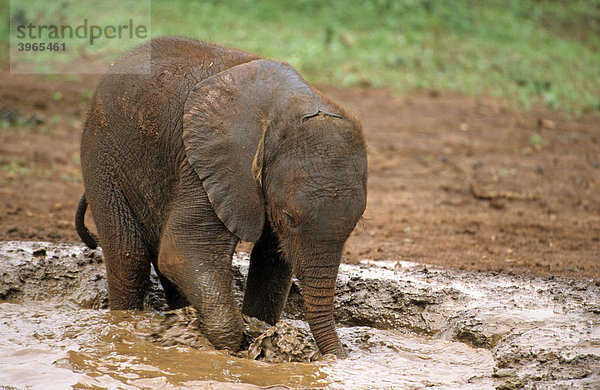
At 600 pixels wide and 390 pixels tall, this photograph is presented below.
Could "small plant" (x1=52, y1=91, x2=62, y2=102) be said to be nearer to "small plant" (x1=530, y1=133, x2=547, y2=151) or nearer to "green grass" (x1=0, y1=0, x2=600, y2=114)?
"green grass" (x1=0, y1=0, x2=600, y2=114)

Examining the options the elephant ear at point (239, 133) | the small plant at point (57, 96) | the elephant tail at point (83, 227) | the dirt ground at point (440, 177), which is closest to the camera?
the elephant ear at point (239, 133)

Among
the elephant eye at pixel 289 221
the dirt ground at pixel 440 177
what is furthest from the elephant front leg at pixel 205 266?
the dirt ground at pixel 440 177

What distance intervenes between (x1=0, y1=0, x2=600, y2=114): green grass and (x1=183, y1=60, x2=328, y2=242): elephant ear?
379 inches

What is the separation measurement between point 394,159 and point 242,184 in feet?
24.2

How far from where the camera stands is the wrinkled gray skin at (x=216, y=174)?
439cm

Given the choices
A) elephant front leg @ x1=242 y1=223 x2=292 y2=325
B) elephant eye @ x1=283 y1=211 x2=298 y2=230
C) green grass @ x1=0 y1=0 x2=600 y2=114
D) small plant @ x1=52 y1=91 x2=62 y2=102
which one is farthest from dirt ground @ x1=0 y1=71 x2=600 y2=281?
elephant eye @ x1=283 y1=211 x2=298 y2=230

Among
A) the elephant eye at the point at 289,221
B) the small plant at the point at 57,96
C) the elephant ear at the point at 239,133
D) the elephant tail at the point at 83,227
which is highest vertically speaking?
the elephant ear at the point at 239,133

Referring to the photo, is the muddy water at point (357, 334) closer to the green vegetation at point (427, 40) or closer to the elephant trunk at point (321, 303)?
the elephant trunk at point (321, 303)

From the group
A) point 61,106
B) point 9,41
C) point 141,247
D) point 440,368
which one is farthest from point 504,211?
point 9,41

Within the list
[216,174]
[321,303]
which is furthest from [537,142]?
[216,174]

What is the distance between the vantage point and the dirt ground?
805cm

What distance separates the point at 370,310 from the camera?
5.90 metres

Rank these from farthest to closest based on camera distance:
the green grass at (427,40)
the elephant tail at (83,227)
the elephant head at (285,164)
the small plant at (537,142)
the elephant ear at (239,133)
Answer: the green grass at (427,40) → the small plant at (537,142) → the elephant tail at (83,227) → the elephant ear at (239,133) → the elephant head at (285,164)

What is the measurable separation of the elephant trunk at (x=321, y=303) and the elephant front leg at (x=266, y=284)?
768mm
